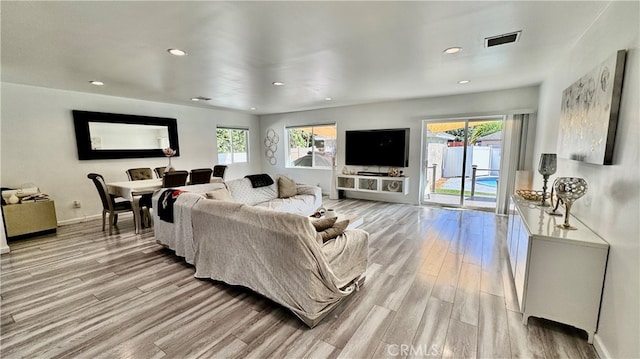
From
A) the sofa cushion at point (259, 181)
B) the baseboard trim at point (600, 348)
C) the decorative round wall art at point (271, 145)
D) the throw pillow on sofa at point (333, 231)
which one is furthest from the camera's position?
the decorative round wall art at point (271, 145)

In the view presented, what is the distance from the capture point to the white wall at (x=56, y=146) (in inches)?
163

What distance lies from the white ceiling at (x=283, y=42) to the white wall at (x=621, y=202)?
1.03 ft

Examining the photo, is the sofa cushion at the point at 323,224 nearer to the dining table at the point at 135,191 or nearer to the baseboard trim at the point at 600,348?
the baseboard trim at the point at 600,348

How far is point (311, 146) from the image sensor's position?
7.55 metres

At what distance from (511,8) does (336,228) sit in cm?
218

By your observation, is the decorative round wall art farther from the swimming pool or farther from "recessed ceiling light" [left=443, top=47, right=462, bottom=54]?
"recessed ceiling light" [left=443, top=47, right=462, bottom=54]

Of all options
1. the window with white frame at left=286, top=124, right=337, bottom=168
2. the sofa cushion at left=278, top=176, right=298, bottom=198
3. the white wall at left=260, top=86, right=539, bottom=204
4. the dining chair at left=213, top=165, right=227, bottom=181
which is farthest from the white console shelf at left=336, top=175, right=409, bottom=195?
the dining chair at left=213, top=165, right=227, bottom=181

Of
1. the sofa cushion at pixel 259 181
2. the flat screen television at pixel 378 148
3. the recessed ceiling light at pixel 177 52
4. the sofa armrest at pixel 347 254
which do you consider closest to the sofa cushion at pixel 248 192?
the sofa cushion at pixel 259 181

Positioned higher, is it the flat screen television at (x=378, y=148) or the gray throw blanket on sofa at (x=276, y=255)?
the flat screen television at (x=378, y=148)

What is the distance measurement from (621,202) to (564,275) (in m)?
A: 0.59

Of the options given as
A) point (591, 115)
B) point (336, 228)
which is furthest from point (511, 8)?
point (336, 228)

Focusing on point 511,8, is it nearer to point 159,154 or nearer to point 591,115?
point 591,115

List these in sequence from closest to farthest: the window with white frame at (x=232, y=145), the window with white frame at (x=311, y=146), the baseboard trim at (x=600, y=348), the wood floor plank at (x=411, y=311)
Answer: the baseboard trim at (x=600, y=348), the wood floor plank at (x=411, y=311), the window with white frame at (x=311, y=146), the window with white frame at (x=232, y=145)

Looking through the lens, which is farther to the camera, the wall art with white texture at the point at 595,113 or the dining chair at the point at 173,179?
the dining chair at the point at 173,179
